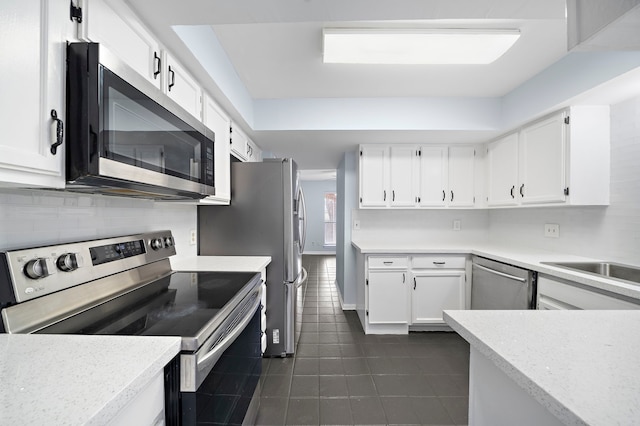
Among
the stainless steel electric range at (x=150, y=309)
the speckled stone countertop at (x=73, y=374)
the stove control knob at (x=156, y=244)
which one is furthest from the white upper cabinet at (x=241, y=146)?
the speckled stone countertop at (x=73, y=374)

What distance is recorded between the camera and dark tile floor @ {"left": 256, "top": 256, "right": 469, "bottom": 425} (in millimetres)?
1628

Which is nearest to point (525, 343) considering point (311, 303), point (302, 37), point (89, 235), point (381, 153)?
point (89, 235)

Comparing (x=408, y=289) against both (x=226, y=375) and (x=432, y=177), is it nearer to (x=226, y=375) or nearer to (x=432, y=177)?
(x=432, y=177)

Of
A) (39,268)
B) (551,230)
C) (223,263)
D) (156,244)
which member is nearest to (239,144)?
(223,263)

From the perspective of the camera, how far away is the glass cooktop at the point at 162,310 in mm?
834

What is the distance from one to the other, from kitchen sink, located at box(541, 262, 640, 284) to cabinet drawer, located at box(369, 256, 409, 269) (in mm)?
1116

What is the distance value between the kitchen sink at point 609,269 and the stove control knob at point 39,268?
2.65 meters

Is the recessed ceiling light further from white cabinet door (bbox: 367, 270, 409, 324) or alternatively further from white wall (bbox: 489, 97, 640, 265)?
white cabinet door (bbox: 367, 270, 409, 324)

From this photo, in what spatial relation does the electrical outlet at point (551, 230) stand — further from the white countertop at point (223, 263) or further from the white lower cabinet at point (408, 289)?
the white countertop at point (223, 263)

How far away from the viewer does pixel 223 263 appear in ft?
6.19

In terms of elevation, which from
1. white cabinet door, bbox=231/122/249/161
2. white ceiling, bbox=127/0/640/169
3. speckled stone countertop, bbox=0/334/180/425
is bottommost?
speckled stone countertop, bbox=0/334/180/425

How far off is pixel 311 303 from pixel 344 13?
3.29 meters

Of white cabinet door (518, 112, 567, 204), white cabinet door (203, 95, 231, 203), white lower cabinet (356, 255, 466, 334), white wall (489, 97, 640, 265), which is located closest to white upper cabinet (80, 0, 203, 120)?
white cabinet door (203, 95, 231, 203)

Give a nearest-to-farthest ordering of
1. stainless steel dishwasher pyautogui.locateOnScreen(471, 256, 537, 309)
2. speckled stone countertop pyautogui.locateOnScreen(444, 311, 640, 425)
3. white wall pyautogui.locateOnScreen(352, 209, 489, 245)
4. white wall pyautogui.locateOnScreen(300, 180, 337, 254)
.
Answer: speckled stone countertop pyautogui.locateOnScreen(444, 311, 640, 425) < stainless steel dishwasher pyautogui.locateOnScreen(471, 256, 537, 309) < white wall pyautogui.locateOnScreen(352, 209, 489, 245) < white wall pyautogui.locateOnScreen(300, 180, 337, 254)
